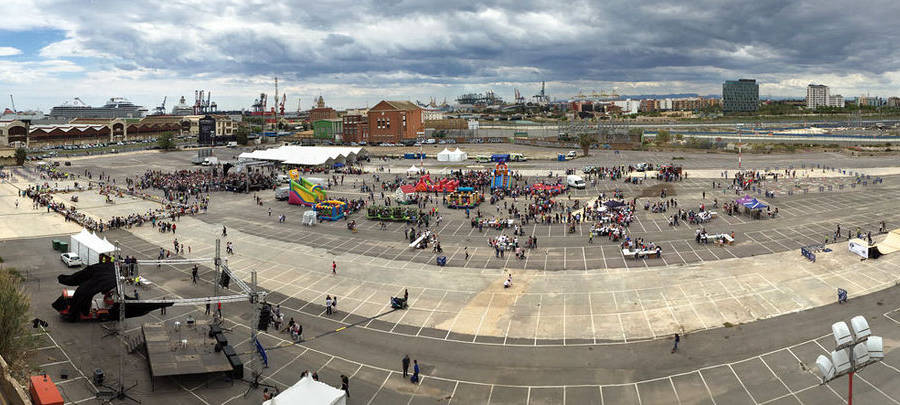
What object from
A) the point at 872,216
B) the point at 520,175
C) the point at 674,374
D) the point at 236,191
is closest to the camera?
the point at 674,374

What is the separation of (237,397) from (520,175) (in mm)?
59211

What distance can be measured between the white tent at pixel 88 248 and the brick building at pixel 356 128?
3935 inches

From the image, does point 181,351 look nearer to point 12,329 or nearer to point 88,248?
point 12,329

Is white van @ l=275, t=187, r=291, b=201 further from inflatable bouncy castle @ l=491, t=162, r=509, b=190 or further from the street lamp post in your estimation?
the street lamp post

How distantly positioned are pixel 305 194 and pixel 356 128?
270 ft

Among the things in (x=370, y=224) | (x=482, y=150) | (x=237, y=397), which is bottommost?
(x=237, y=397)

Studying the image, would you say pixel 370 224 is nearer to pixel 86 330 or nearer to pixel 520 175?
pixel 86 330

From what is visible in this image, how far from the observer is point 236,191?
66312 mm

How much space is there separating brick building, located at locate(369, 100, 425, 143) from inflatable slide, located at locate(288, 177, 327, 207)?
77.0 m

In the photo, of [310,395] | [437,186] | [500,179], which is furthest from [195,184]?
[310,395]

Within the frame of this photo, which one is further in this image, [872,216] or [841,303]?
[872,216]

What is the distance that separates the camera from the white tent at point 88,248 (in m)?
35.7

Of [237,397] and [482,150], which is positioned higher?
[482,150]

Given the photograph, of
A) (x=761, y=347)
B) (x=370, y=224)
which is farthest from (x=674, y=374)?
(x=370, y=224)
